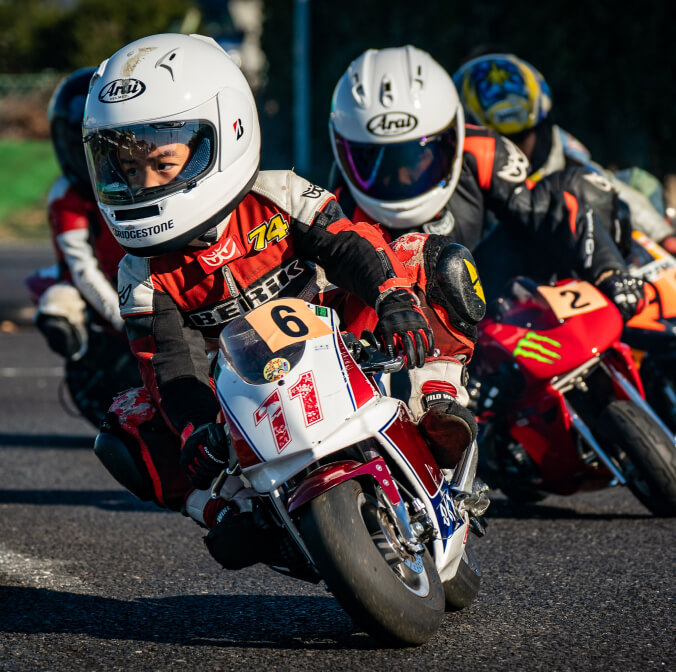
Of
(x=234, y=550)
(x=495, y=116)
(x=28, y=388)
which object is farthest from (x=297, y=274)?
(x=28, y=388)

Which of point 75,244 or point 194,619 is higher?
point 194,619

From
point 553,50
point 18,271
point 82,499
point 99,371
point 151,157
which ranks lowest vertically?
point 18,271

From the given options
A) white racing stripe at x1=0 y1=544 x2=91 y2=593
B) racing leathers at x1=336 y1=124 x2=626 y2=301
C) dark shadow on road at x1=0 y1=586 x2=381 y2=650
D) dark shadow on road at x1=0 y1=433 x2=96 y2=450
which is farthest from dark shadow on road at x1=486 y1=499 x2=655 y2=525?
dark shadow on road at x1=0 y1=433 x2=96 y2=450

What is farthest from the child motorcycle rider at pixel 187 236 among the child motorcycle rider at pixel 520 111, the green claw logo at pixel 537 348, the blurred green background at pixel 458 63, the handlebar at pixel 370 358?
the blurred green background at pixel 458 63

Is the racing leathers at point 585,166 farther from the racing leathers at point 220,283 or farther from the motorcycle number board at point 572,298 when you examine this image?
the racing leathers at point 220,283

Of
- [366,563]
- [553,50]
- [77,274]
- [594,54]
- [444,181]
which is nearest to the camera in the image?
[366,563]

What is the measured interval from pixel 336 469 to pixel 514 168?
2.82 metres

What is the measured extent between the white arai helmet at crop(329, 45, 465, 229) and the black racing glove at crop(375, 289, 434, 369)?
2.05 meters

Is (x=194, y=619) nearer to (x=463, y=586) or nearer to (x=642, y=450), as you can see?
(x=463, y=586)

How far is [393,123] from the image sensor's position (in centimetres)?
564

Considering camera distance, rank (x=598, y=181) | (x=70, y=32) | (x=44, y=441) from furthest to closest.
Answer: (x=70, y=32), (x=44, y=441), (x=598, y=181)

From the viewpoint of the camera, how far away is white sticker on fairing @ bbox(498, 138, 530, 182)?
5738mm

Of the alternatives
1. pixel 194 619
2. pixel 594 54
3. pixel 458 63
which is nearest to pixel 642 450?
pixel 194 619

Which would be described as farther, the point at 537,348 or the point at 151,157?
the point at 537,348
